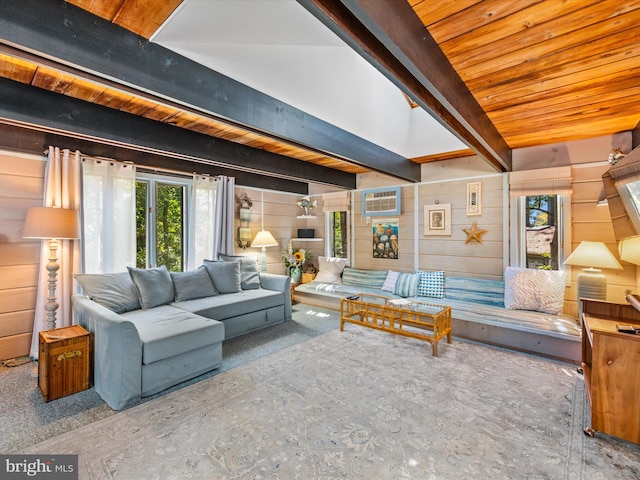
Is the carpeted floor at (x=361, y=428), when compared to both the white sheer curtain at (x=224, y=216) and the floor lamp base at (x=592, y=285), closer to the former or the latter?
the floor lamp base at (x=592, y=285)

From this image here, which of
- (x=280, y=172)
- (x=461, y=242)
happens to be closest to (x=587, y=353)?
(x=461, y=242)

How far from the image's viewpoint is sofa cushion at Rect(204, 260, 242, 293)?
12.9 ft

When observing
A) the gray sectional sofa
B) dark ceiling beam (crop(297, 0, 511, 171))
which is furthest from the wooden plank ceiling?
the gray sectional sofa

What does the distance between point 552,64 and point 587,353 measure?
2.28 m

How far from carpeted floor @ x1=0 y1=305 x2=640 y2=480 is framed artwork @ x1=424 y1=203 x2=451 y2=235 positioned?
2024 millimetres

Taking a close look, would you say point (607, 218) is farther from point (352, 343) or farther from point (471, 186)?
point (352, 343)

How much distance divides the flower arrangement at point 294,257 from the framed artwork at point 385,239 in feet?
4.43

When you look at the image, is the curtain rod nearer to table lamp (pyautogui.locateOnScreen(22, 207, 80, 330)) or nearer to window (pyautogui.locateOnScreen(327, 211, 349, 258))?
table lamp (pyautogui.locateOnScreen(22, 207, 80, 330))

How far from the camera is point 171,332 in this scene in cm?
246

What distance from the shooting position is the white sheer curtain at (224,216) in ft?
14.3

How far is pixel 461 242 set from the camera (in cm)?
420

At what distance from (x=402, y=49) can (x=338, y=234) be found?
4.41m

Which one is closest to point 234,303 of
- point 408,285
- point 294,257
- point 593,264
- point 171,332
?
point 171,332

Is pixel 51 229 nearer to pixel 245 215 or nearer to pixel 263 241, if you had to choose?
pixel 245 215
